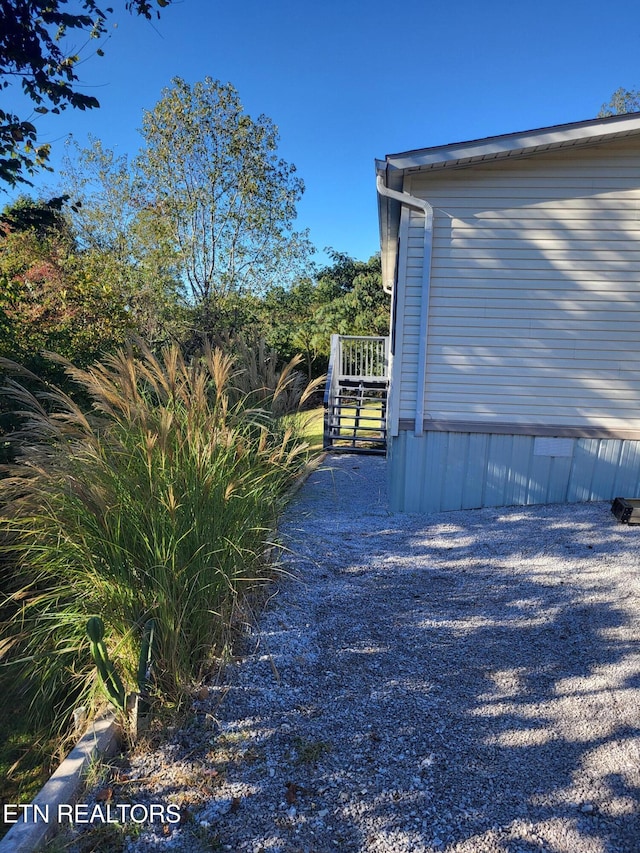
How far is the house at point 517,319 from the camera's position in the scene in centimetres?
459

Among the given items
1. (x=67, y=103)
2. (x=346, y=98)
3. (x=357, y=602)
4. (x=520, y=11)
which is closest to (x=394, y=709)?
(x=357, y=602)

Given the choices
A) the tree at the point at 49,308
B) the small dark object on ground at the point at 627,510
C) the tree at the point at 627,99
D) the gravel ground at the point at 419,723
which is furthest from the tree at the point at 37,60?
the tree at the point at 627,99

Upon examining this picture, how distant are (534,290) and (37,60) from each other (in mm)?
4790

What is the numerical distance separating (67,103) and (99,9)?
2.57 feet

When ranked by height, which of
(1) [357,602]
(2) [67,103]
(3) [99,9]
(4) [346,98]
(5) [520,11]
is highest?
(4) [346,98]

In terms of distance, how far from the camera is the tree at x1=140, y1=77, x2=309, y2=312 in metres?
12.0

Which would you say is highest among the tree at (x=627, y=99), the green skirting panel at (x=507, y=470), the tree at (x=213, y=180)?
the tree at (x=627, y=99)

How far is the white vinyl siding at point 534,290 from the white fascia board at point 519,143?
194 millimetres

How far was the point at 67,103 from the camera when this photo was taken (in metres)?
4.28

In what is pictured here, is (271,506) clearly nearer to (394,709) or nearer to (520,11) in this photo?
(394,709)

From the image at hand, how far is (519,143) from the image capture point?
4.29m

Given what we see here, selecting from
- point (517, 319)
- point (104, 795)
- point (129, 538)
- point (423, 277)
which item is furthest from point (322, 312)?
point (104, 795)

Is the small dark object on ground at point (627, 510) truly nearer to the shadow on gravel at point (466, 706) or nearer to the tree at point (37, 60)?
the shadow on gravel at point (466, 706)

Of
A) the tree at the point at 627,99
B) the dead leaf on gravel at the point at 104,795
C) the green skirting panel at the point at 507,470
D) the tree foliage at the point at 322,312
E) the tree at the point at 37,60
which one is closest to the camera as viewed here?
the dead leaf on gravel at the point at 104,795
